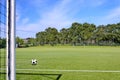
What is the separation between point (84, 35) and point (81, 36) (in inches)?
58.7

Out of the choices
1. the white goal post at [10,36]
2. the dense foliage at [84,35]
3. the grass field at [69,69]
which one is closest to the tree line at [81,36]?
the dense foliage at [84,35]

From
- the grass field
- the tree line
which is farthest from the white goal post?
the tree line

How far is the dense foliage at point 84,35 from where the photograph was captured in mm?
90938

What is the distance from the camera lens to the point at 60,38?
321ft

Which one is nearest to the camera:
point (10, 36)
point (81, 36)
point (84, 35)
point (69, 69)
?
point (10, 36)

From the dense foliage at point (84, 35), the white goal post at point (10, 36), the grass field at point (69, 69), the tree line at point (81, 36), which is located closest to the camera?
the white goal post at point (10, 36)

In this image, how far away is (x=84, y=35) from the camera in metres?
94.8

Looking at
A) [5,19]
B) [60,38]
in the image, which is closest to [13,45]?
[5,19]

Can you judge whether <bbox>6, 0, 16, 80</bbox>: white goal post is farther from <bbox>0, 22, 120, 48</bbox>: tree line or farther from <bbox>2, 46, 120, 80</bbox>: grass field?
<bbox>0, 22, 120, 48</bbox>: tree line

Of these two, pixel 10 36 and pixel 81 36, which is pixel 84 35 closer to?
pixel 81 36

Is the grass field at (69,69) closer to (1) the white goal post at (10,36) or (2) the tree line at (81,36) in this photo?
(1) the white goal post at (10,36)

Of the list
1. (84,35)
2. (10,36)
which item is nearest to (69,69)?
(10,36)

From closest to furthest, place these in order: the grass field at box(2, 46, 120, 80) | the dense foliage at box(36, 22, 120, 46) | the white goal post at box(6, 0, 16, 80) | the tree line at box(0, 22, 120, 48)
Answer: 1. the white goal post at box(6, 0, 16, 80)
2. the grass field at box(2, 46, 120, 80)
3. the tree line at box(0, 22, 120, 48)
4. the dense foliage at box(36, 22, 120, 46)

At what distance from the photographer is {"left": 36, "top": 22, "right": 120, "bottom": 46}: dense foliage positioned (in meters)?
90.9
